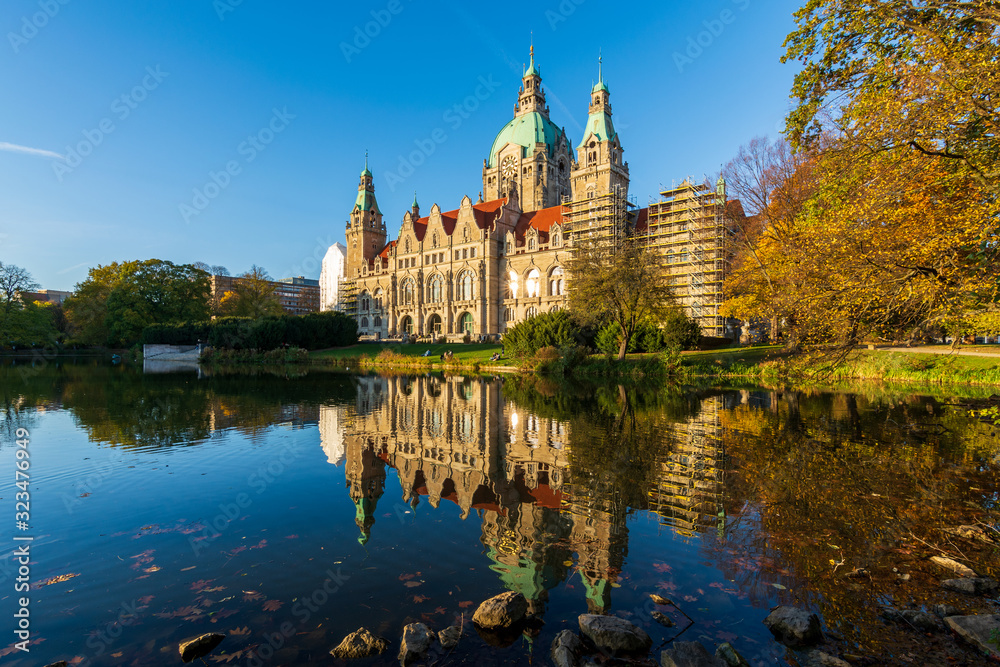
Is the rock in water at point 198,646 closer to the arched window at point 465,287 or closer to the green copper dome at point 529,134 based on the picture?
the arched window at point 465,287

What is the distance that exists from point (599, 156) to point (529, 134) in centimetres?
1792

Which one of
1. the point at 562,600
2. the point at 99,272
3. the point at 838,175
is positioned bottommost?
the point at 562,600

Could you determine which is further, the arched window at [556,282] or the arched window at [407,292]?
the arched window at [407,292]

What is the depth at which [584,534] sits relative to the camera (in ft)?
19.4

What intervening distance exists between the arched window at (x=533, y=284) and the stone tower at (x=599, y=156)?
902cm

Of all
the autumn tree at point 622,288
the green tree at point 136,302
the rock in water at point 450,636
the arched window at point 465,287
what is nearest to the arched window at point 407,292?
the arched window at point 465,287

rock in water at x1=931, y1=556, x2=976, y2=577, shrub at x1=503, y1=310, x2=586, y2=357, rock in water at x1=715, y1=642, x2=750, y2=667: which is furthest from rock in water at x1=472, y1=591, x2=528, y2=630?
shrub at x1=503, y1=310, x2=586, y2=357

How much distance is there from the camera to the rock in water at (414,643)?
3.71 metres

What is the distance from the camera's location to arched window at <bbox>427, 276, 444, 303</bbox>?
60.5 m

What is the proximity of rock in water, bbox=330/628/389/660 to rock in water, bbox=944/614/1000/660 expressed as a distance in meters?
4.29

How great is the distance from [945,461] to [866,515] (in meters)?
4.23

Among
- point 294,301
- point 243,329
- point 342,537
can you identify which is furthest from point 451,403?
point 294,301

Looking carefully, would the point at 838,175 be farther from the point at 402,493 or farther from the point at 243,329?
the point at 243,329

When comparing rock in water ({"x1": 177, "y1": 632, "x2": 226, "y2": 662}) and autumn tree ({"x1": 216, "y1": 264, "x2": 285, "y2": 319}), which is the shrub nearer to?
rock in water ({"x1": 177, "y1": 632, "x2": 226, "y2": 662})
